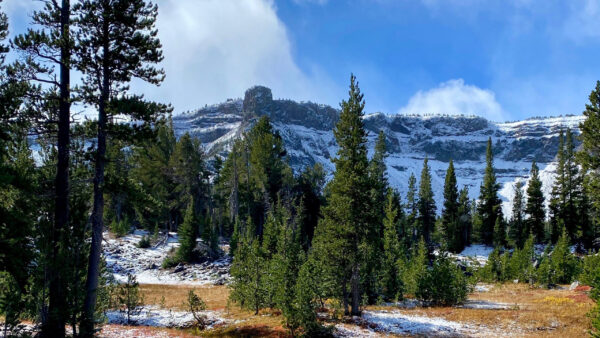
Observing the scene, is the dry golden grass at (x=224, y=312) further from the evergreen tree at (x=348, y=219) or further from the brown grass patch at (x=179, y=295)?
the evergreen tree at (x=348, y=219)

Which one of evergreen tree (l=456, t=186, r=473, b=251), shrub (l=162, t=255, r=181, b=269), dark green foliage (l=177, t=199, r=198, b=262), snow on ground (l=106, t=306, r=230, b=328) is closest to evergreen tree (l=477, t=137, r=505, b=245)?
evergreen tree (l=456, t=186, r=473, b=251)

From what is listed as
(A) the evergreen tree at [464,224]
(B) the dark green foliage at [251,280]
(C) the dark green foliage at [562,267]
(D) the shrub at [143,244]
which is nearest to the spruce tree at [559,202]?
(A) the evergreen tree at [464,224]

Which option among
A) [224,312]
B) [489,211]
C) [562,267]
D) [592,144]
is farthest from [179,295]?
[489,211]

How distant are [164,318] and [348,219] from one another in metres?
12.0

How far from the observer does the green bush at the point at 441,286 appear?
24141 mm

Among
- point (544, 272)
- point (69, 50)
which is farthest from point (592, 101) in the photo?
point (69, 50)

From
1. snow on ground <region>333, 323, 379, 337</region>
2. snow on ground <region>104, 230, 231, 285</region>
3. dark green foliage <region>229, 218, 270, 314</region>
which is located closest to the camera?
snow on ground <region>333, 323, 379, 337</region>

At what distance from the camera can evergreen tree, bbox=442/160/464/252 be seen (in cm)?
6588

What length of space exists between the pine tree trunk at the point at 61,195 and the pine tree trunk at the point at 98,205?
3.07 ft

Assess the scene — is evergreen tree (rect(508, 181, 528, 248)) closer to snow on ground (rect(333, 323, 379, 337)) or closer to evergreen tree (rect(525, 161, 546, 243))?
evergreen tree (rect(525, 161, 546, 243))

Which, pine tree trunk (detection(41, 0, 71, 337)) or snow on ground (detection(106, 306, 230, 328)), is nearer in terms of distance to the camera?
pine tree trunk (detection(41, 0, 71, 337))

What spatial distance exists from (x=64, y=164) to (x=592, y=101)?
3809 cm

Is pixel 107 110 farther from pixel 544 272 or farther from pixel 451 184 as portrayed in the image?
pixel 451 184

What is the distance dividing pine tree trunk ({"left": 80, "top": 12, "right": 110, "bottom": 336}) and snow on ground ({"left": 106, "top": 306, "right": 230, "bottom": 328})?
727 centimetres
